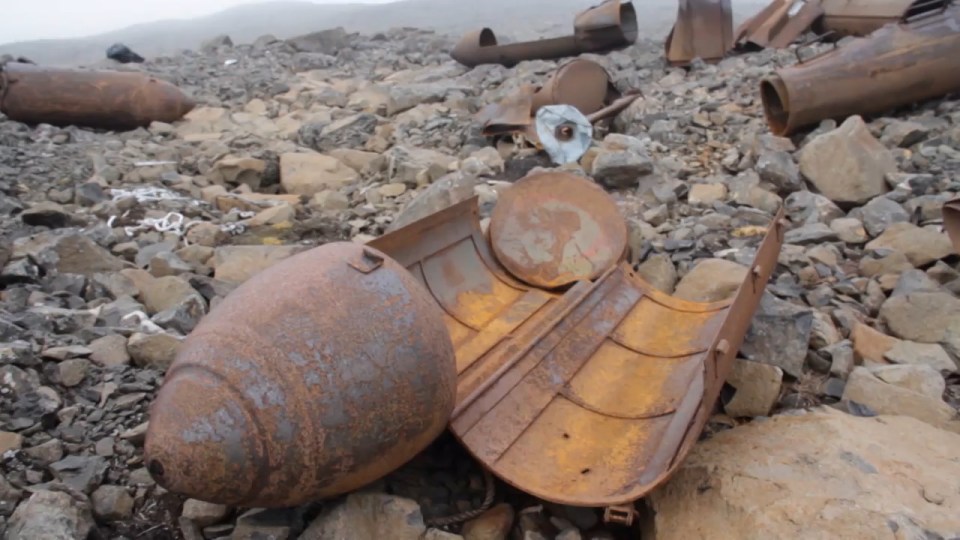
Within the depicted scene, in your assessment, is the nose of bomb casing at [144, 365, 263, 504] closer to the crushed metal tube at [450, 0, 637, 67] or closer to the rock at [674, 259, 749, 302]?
the rock at [674, 259, 749, 302]

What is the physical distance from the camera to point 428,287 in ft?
10.7

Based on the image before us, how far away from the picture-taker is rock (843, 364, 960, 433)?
2.60m

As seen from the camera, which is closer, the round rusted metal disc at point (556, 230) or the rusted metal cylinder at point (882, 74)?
the round rusted metal disc at point (556, 230)

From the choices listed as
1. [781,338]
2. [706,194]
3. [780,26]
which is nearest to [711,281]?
[781,338]

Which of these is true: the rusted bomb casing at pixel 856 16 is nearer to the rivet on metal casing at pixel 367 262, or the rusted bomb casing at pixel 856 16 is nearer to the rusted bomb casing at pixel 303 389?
the rivet on metal casing at pixel 367 262

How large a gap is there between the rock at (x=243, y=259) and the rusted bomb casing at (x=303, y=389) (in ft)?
6.30

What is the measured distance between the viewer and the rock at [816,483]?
197 cm

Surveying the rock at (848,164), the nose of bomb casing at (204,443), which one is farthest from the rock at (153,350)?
the rock at (848,164)

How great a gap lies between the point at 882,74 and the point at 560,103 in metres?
2.43

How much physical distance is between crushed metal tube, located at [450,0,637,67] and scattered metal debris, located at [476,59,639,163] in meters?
2.22

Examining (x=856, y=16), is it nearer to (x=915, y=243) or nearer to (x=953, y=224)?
(x=915, y=243)

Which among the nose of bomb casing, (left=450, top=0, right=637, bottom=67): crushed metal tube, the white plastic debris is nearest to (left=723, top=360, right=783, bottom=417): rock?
the nose of bomb casing

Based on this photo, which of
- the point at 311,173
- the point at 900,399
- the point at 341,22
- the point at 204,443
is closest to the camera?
the point at 204,443

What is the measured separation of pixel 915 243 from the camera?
3.82 m
